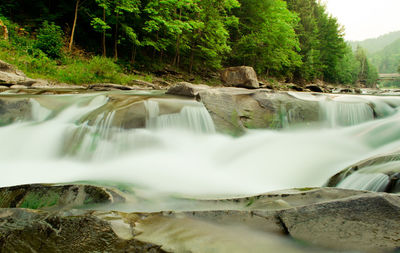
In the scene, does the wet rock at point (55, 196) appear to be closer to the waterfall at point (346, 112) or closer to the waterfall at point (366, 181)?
the waterfall at point (366, 181)

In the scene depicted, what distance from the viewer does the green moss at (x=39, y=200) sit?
1.84m

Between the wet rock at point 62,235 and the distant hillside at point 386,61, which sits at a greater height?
the distant hillside at point 386,61

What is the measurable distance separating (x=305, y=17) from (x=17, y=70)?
32.6 meters

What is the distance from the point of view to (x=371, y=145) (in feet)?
14.0

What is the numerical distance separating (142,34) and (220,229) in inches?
610

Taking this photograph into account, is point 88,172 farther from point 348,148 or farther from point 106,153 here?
point 348,148

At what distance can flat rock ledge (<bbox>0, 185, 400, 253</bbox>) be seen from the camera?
1122mm

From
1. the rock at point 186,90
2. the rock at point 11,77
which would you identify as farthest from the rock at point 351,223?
the rock at point 11,77

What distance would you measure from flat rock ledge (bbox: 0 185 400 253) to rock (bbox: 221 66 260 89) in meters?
13.1

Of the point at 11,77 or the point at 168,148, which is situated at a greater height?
the point at 11,77

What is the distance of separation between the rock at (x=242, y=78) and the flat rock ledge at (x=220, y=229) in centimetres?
1311

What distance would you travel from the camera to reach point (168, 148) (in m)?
4.32

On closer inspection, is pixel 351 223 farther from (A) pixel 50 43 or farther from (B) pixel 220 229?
(A) pixel 50 43

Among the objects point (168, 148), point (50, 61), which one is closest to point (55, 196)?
point (168, 148)
